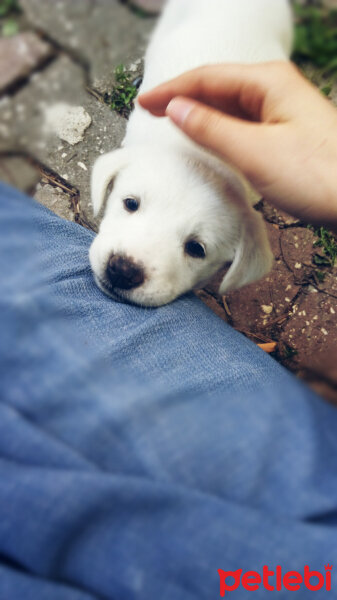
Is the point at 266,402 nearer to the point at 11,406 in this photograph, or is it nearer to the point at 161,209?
A: the point at 11,406

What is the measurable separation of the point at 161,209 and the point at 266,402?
58 centimetres

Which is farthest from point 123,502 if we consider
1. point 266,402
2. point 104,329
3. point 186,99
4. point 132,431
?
point 186,99

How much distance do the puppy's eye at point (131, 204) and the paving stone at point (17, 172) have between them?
668 mm

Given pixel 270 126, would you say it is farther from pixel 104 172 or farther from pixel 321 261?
pixel 321 261

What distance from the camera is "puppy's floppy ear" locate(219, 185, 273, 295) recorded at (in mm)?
868

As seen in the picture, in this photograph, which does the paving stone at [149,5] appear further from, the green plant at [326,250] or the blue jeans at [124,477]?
the green plant at [326,250]

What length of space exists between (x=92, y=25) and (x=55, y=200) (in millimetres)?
460

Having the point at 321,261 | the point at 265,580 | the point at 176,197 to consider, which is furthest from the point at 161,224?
the point at 265,580

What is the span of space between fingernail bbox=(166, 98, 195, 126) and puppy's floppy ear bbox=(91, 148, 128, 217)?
0.94ft

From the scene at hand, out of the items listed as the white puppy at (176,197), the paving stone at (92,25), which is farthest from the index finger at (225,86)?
the paving stone at (92,25)

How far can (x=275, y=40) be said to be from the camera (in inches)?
31.6

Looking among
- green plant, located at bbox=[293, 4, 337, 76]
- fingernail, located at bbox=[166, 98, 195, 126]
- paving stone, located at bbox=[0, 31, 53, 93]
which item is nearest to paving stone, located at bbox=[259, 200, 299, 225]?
fingernail, located at bbox=[166, 98, 195, 126]

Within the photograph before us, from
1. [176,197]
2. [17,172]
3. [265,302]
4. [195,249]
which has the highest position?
[17,172]

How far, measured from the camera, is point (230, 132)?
584 millimetres
